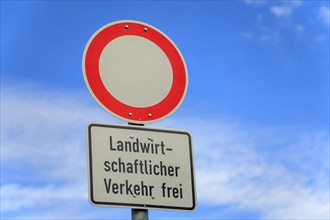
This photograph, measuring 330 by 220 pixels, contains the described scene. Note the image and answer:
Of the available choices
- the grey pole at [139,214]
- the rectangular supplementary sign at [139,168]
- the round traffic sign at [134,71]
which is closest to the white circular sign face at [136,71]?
the round traffic sign at [134,71]

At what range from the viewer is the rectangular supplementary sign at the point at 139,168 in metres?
2.47

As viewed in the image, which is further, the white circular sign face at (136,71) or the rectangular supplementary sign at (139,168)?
the white circular sign face at (136,71)

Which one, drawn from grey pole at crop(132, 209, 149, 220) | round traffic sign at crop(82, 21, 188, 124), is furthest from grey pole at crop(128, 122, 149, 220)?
round traffic sign at crop(82, 21, 188, 124)

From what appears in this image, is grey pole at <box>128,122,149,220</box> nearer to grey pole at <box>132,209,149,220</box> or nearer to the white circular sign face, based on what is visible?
grey pole at <box>132,209,149,220</box>

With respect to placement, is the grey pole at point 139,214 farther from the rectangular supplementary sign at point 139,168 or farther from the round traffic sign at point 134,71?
the round traffic sign at point 134,71

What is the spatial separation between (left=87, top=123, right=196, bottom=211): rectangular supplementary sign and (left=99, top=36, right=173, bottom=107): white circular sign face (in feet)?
0.66

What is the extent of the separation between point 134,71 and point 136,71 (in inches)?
0.5

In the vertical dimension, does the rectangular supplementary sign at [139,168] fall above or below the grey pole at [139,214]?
above

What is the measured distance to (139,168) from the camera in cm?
256

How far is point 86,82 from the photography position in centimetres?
273

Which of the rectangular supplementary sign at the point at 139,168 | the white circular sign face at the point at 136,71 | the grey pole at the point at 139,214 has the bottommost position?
the grey pole at the point at 139,214

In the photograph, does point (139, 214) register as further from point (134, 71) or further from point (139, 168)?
point (134, 71)

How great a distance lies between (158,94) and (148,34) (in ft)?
1.24

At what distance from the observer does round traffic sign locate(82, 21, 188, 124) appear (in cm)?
272
